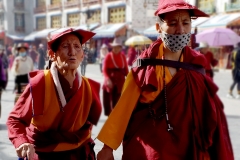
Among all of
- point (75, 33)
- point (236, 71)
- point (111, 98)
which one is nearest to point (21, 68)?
point (111, 98)

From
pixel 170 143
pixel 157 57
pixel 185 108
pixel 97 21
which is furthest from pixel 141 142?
pixel 97 21

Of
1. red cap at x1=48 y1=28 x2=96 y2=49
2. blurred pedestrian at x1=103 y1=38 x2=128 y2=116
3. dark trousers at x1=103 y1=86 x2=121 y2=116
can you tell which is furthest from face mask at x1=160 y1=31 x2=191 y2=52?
dark trousers at x1=103 y1=86 x2=121 y2=116

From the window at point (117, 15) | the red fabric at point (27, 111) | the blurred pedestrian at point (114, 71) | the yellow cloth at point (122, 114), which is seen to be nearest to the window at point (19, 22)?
the window at point (117, 15)

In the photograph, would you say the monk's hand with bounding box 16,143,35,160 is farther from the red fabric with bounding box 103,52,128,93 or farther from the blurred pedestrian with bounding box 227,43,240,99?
the blurred pedestrian with bounding box 227,43,240,99

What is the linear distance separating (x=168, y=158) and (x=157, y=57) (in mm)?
653

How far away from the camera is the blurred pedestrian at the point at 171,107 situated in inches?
87.0

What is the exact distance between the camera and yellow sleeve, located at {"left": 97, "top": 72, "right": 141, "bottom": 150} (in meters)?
2.32

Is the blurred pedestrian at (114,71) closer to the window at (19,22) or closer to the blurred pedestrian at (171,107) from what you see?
the blurred pedestrian at (171,107)

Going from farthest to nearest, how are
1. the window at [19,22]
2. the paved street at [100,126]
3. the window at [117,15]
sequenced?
the window at [19,22] → the window at [117,15] → the paved street at [100,126]

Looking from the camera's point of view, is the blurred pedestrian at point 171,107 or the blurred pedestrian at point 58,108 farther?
the blurred pedestrian at point 58,108

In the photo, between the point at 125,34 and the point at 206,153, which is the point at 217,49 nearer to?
the point at 125,34

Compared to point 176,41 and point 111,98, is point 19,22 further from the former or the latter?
point 176,41

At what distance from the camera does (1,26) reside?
38.6m

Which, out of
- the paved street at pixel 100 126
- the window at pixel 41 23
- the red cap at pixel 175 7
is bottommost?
the paved street at pixel 100 126
